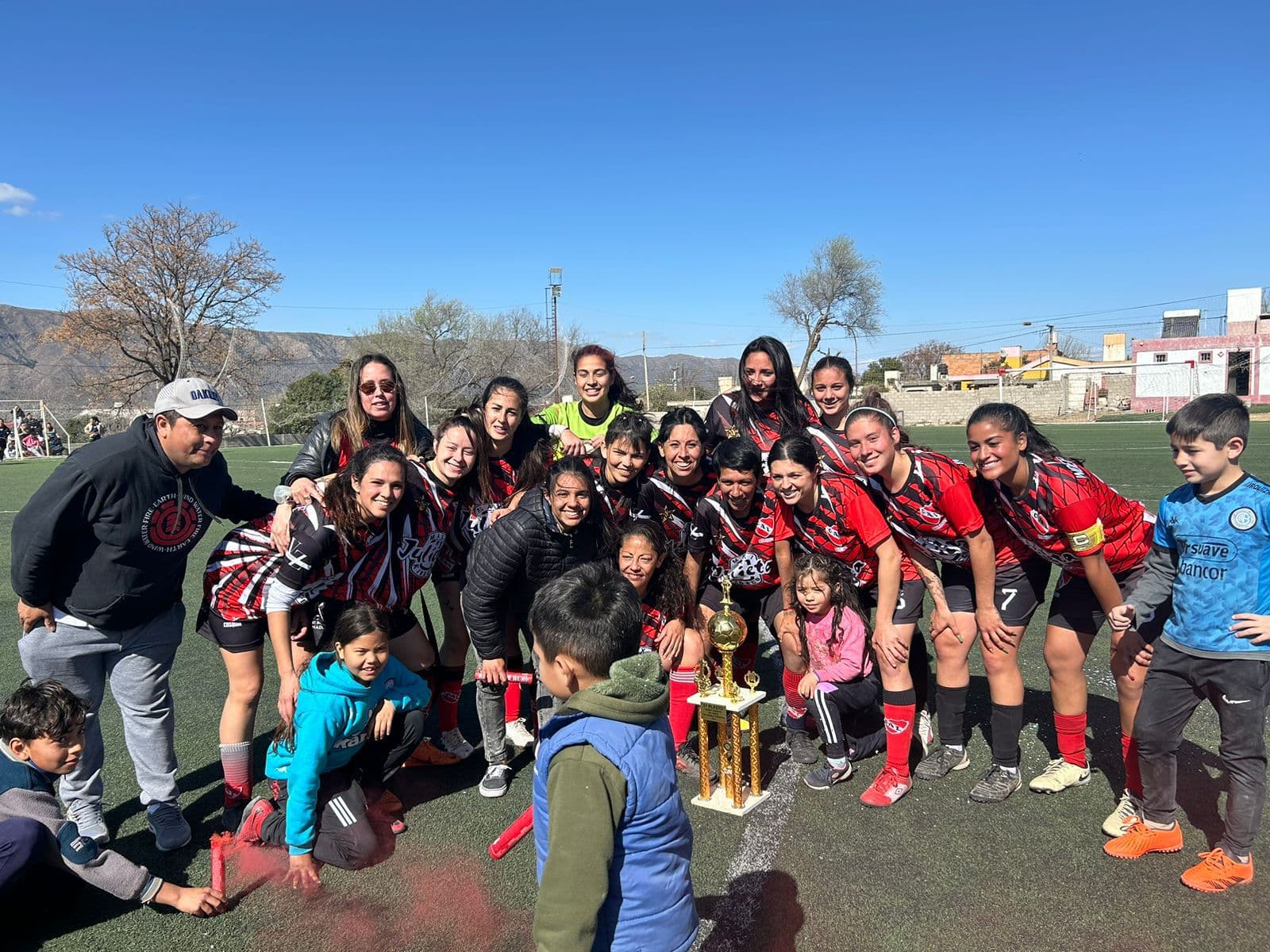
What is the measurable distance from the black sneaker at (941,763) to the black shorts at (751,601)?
891 mm

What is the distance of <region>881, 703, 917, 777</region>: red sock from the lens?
141 inches

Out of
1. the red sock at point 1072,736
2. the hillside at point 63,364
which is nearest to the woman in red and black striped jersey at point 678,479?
the red sock at point 1072,736

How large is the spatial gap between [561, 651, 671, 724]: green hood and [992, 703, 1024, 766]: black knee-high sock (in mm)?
2433

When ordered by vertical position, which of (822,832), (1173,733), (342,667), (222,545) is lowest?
(822,832)

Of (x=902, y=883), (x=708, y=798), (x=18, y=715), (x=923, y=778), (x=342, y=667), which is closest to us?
(x=18, y=715)

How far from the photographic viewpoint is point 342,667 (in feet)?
10.7

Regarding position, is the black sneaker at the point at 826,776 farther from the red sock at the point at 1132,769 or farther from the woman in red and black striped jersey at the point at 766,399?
the woman in red and black striped jersey at the point at 766,399

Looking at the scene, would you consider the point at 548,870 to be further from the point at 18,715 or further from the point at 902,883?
the point at 18,715

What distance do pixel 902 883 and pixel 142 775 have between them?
2.92 metres

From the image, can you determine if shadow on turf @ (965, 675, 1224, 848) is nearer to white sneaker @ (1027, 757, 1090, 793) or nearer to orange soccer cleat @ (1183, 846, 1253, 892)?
white sneaker @ (1027, 757, 1090, 793)

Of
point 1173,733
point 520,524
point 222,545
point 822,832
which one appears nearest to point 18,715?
point 222,545

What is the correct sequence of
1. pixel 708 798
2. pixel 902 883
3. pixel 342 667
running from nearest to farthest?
pixel 902 883
pixel 342 667
pixel 708 798

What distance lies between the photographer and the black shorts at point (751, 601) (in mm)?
4137

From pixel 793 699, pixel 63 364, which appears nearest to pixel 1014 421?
pixel 793 699
